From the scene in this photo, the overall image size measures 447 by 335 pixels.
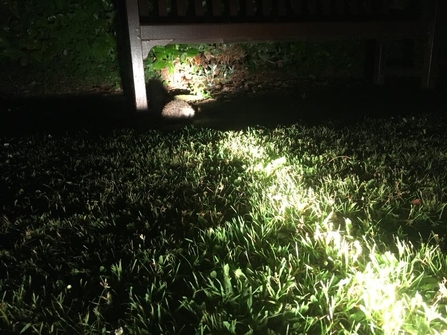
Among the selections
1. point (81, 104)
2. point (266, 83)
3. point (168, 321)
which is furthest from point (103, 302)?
point (266, 83)

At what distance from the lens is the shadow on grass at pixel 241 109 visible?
5.11 meters

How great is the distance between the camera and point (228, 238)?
2.24m

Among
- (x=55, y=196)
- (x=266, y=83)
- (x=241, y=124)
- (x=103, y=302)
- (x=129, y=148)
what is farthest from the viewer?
(x=266, y=83)

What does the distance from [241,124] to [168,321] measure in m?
3.67

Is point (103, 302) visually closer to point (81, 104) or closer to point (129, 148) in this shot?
point (129, 148)

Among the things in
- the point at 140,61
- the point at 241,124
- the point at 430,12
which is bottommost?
the point at 241,124

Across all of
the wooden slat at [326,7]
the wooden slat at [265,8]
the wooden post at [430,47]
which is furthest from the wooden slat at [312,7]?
the wooden post at [430,47]

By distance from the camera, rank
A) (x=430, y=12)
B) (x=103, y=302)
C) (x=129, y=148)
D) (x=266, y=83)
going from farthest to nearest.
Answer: (x=266, y=83)
(x=430, y=12)
(x=129, y=148)
(x=103, y=302)

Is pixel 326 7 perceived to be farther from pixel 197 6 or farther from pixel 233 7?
pixel 197 6

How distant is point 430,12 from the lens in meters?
5.92

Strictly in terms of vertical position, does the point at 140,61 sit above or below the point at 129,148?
above

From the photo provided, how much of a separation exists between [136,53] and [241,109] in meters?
1.69

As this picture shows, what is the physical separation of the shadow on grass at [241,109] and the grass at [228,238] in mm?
1274

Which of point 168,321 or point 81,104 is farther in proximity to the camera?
point 81,104
